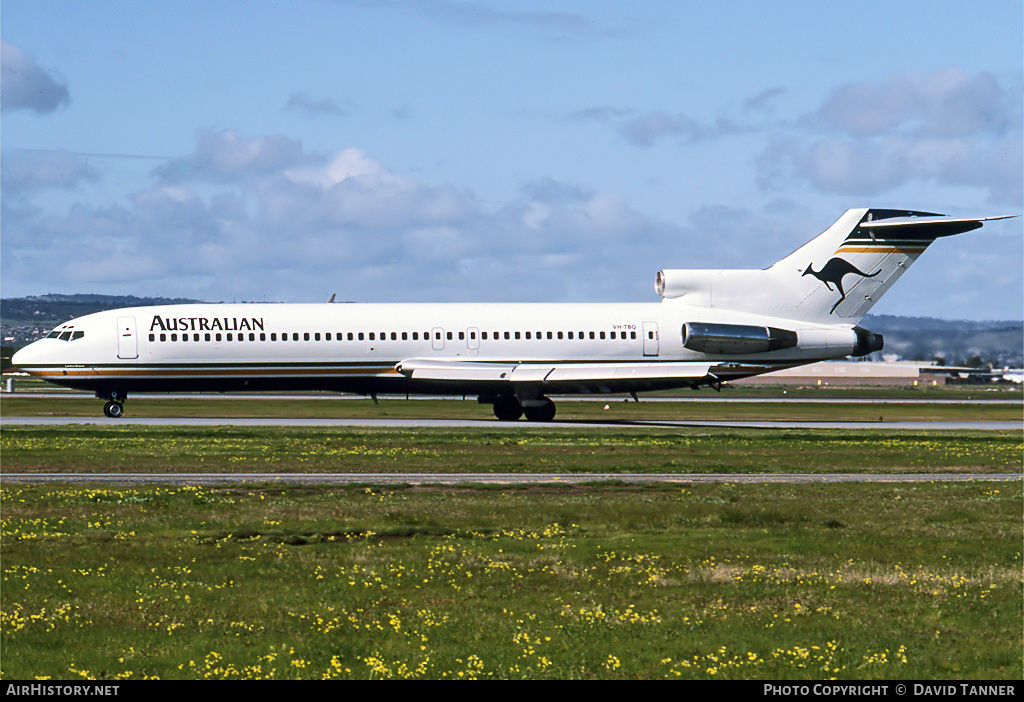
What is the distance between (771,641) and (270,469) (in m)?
19.6

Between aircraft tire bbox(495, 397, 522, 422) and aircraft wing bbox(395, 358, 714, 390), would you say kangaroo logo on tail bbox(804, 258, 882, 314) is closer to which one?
aircraft wing bbox(395, 358, 714, 390)

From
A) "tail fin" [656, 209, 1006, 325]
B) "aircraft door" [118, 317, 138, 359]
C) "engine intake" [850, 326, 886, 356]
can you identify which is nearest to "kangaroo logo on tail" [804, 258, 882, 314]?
"tail fin" [656, 209, 1006, 325]

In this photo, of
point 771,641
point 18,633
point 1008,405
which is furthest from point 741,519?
point 1008,405

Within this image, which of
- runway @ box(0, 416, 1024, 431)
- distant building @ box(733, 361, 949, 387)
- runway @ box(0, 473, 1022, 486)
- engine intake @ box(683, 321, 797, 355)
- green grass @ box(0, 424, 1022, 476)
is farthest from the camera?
distant building @ box(733, 361, 949, 387)

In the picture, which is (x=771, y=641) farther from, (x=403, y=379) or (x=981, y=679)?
(x=403, y=379)

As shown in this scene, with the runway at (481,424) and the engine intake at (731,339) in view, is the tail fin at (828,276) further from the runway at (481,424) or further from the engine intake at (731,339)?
the runway at (481,424)

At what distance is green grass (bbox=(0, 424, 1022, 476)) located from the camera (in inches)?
1247

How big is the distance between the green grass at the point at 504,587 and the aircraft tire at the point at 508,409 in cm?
2860

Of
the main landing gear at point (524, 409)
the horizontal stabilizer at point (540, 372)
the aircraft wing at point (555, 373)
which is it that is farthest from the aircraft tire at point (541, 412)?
the horizontal stabilizer at point (540, 372)

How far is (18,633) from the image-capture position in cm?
1316

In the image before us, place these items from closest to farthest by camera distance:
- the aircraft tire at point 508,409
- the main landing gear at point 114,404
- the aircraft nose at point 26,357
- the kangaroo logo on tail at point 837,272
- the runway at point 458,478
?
the runway at point 458,478 < the aircraft nose at point 26,357 < the main landing gear at point 114,404 < the kangaroo logo on tail at point 837,272 < the aircraft tire at point 508,409

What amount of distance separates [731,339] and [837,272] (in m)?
5.95

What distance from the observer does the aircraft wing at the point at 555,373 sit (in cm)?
5041

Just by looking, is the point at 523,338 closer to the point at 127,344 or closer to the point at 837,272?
the point at 837,272
